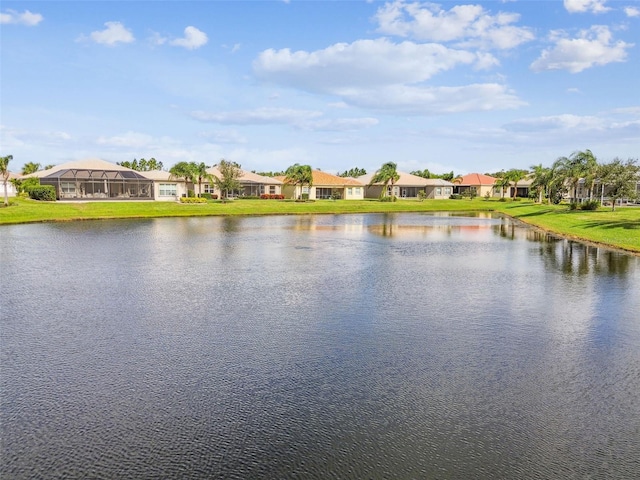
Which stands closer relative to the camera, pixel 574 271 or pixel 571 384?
pixel 571 384

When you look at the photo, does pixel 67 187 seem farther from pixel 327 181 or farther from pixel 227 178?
pixel 327 181

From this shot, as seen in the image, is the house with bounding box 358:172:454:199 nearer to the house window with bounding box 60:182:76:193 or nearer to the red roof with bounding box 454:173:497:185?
the red roof with bounding box 454:173:497:185

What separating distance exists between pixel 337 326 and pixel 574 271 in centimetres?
1487

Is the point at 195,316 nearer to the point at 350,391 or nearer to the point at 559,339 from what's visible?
the point at 350,391

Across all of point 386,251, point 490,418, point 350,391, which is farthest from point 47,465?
point 386,251

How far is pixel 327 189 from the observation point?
10256 centimetres

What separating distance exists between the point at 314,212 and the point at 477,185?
63328 mm

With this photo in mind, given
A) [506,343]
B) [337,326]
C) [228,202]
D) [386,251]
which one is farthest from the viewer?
[228,202]

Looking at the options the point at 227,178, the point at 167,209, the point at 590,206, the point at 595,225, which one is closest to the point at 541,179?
the point at 590,206

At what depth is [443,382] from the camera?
10.4 metres

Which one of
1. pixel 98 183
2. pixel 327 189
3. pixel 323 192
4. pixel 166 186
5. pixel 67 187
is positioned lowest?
pixel 323 192

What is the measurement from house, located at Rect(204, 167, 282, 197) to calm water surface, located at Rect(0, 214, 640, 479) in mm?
66592

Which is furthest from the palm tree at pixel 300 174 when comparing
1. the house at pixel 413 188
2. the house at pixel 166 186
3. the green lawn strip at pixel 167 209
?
the house at pixel 413 188

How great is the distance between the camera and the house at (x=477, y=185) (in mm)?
122250
